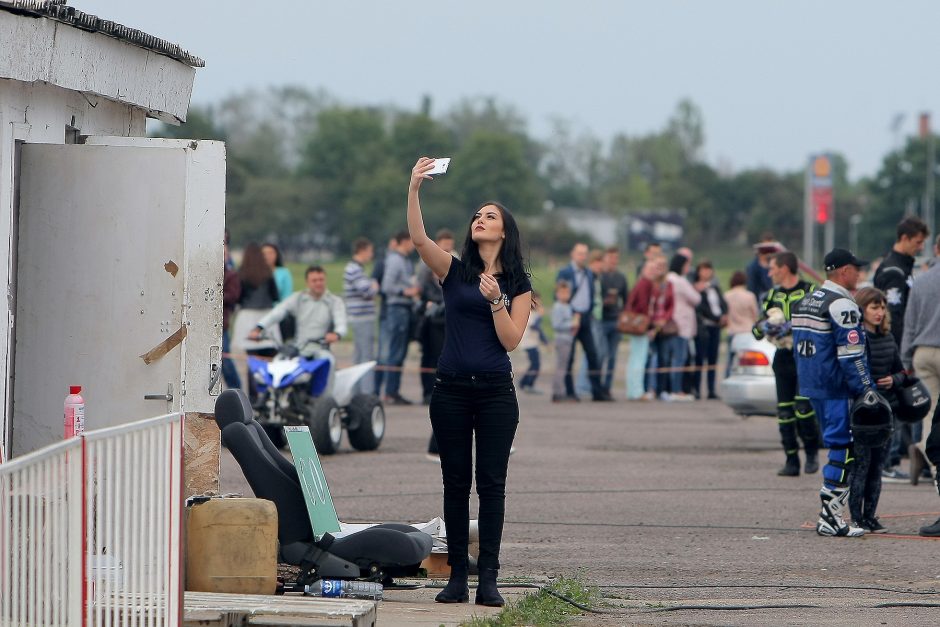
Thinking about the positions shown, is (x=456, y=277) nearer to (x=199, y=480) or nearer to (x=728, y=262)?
(x=199, y=480)

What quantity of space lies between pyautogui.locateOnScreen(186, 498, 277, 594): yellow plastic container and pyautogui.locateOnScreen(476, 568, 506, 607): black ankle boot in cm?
105

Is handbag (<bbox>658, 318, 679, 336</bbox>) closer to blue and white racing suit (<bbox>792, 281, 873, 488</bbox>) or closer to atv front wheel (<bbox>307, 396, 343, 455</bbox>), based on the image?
atv front wheel (<bbox>307, 396, 343, 455</bbox>)

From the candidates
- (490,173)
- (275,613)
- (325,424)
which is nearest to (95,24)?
(275,613)

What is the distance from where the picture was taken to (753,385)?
1684 centimetres

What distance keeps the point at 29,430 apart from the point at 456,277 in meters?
2.35

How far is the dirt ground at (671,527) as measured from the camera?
25.5 feet

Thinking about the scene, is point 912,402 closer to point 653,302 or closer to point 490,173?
point 653,302

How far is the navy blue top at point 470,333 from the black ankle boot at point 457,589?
0.96 m

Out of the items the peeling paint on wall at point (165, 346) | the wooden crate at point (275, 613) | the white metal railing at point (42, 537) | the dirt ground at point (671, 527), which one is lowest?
the dirt ground at point (671, 527)

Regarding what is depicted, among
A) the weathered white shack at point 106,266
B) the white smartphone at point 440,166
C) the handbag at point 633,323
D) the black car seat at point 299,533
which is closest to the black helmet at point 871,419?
the black car seat at point 299,533

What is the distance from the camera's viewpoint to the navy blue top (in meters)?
7.64

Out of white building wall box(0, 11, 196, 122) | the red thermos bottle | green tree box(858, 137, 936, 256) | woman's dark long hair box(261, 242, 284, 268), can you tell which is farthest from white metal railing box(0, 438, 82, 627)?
green tree box(858, 137, 936, 256)

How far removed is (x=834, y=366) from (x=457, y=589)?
408 centimetres

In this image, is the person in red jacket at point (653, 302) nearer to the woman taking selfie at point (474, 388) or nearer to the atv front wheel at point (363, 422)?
the atv front wheel at point (363, 422)
